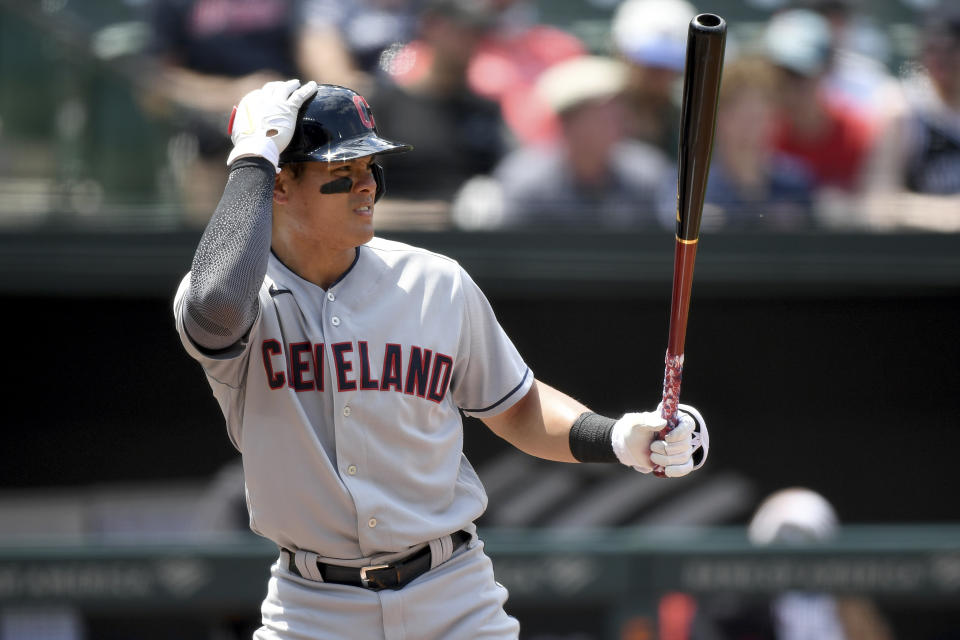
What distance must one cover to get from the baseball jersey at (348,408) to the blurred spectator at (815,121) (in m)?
3.44

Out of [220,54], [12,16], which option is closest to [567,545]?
[220,54]

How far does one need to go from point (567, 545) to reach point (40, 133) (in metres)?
2.94

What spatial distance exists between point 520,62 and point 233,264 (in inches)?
148

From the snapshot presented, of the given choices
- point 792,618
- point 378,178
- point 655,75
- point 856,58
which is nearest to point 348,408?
point 378,178

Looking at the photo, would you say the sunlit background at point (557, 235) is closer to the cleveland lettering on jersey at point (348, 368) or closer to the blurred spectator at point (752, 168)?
the blurred spectator at point (752, 168)

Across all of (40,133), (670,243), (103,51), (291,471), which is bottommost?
(291,471)

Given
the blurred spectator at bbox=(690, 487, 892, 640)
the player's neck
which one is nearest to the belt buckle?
A: the player's neck

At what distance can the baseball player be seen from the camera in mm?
2350

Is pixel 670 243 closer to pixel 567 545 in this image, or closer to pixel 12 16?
pixel 567 545

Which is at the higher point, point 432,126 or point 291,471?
point 432,126

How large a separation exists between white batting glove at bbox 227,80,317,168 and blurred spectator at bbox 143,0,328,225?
3.13 meters

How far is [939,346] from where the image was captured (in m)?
5.70

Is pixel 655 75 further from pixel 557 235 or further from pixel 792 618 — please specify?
pixel 792 618

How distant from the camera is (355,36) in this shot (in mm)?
5648
